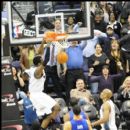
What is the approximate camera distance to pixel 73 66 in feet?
41.7

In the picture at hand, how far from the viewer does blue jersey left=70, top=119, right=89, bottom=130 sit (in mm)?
9633

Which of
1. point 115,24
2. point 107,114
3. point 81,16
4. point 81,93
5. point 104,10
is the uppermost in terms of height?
point 104,10

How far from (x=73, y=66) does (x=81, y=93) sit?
2.77 ft

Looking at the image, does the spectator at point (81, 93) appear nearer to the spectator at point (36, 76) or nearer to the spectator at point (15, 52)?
the spectator at point (36, 76)

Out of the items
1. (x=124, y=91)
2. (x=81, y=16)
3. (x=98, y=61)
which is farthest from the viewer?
(x=98, y=61)

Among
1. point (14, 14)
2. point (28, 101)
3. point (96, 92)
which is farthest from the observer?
point (96, 92)

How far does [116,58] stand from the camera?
44.4 feet

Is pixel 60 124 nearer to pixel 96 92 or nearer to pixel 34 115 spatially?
pixel 34 115

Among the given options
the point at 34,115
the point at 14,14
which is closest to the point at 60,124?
the point at 34,115

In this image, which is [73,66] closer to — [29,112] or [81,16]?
[81,16]

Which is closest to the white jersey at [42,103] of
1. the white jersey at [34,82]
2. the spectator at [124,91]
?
the white jersey at [34,82]

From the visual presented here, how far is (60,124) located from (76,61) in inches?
64.3

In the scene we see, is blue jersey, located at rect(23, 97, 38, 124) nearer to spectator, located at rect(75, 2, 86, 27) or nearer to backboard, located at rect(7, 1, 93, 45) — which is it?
backboard, located at rect(7, 1, 93, 45)

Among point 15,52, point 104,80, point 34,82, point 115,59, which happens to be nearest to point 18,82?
point 34,82
